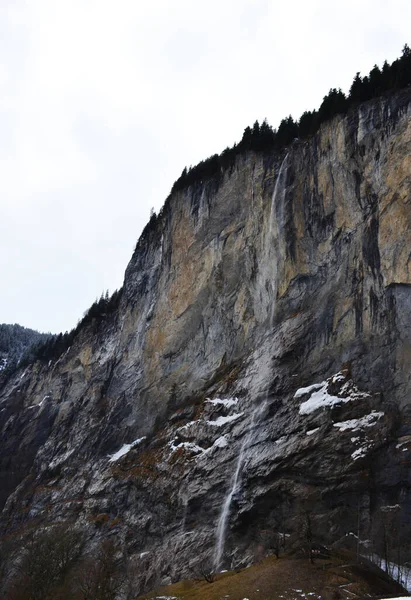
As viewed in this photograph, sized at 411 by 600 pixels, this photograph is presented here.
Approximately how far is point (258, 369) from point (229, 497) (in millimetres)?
10988

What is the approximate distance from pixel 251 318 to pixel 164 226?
2397 cm

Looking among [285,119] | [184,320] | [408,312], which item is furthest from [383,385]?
[285,119]

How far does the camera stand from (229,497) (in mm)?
41656

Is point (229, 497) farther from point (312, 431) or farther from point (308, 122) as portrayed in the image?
point (308, 122)

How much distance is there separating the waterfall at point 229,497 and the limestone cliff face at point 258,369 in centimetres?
28

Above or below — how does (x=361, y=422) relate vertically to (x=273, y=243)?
below

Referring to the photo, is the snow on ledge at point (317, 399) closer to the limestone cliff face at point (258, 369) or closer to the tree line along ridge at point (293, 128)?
the limestone cliff face at point (258, 369)

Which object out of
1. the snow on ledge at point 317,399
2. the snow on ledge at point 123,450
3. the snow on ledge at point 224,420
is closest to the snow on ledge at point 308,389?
the snow on ledge at point 317,399

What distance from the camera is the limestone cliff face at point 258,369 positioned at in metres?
38.7

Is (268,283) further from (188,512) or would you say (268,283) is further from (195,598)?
(195,598)

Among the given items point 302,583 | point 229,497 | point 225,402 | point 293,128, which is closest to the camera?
point 302,583

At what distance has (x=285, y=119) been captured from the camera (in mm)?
62906

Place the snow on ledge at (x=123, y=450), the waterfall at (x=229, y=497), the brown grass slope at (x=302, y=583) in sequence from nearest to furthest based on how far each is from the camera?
the brown grass slope at (x=302, y=583)
the waterfall at (x=229, y=497)
the snow on ledge at (x=123, y=450)

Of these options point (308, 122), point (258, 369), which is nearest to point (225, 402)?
point (258, 369)
